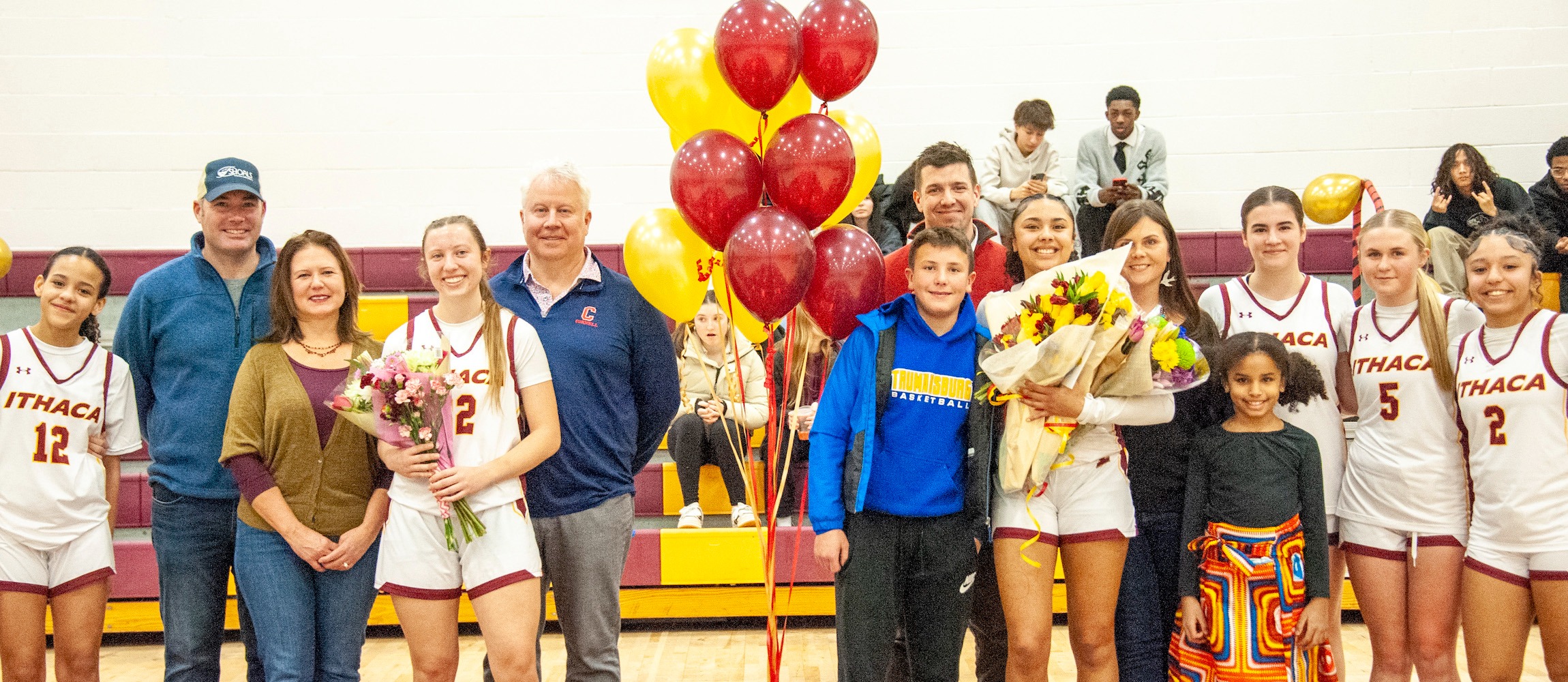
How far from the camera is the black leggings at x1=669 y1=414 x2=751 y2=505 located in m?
3.96

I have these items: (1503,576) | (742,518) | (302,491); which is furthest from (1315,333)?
(302,491)

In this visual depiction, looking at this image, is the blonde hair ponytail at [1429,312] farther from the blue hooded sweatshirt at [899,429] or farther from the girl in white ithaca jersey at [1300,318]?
the blue hooded sweatshirt at [899,429]

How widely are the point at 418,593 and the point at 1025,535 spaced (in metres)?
1.22

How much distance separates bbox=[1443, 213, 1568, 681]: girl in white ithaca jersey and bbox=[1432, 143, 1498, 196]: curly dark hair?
125 inches

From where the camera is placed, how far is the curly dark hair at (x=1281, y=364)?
7.24 feet

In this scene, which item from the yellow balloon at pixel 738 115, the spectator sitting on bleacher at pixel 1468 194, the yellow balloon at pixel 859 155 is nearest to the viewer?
the yellow balloon at pixel 738 115

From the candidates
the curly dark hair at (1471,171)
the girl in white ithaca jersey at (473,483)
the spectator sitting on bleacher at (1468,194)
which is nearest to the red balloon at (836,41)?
the girl in white ithaca jersey at (473,483)

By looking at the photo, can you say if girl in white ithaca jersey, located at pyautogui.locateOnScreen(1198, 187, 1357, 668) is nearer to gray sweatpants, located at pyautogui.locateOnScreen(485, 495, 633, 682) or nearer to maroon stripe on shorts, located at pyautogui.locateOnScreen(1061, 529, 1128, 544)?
maroon stripe on shorts, located at pyautogui.locateOnScreen(1061, 529, 1128, 544)

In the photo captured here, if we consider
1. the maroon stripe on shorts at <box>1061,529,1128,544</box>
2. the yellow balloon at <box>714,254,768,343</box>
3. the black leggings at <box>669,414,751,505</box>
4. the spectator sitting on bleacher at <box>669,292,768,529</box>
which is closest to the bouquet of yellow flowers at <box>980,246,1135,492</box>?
the maroon stripe on shorts at <box>1061,529,1128,544</box>

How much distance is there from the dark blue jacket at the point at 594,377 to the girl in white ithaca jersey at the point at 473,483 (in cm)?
8

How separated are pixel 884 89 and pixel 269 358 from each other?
420cm

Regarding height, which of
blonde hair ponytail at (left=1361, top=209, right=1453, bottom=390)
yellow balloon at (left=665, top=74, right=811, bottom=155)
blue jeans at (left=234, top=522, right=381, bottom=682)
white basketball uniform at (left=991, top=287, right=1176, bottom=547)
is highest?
yellow balloon at (left=665, top=74, right=811, bottom=155)

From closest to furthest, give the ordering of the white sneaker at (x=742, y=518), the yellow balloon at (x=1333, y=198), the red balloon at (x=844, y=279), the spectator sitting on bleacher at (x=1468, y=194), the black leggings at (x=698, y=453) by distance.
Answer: the red balloon at (x=844, y=279), the yellow balloon at (x=1333, y=198), the white sneaker at (x=742, y=518), the black leggings at (x=698, y=453), the spectator sitting on bleacher at (x=1468, y=194)

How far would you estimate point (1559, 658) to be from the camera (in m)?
2.10
